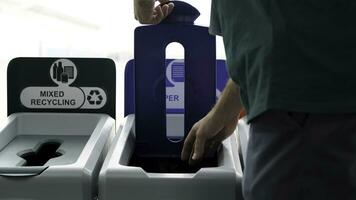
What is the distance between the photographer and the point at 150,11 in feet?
2.93

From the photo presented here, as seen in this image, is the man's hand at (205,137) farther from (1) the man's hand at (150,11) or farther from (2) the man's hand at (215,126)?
(1) the man's hand at (150,11)

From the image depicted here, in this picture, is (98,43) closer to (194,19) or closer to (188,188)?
(194,19)

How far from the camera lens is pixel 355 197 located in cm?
53

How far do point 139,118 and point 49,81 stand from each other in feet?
0.80

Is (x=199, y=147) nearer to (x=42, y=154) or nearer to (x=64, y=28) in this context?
(x=42, y=154)

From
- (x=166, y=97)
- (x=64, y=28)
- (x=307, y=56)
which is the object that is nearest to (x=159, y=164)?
(x=166, y=97)

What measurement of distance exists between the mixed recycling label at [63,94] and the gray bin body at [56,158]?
26mm

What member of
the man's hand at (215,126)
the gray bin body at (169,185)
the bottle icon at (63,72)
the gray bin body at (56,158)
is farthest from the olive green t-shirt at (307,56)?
the bottle icon at (63,72)

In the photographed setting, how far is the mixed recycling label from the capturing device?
1063 millimetres

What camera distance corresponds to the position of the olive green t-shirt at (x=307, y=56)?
0.50 metres

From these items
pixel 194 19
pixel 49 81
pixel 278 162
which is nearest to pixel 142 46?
pixel 194 19

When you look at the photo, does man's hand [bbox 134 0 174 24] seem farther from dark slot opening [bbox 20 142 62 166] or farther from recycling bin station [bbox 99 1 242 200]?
dark slot opening [bbox 20 142 62 166]

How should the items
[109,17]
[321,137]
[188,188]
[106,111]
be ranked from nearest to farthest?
1. [321,137]
2. [188,188]
3. [106,111]
4. [109,17]

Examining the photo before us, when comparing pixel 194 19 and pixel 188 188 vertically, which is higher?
pixel 194 19
